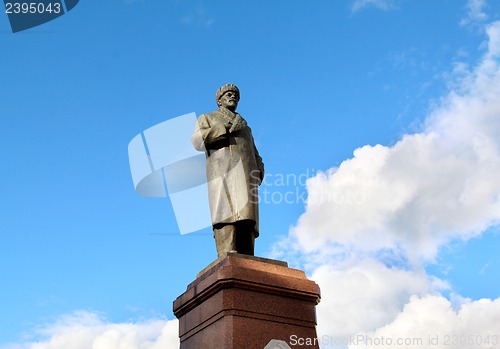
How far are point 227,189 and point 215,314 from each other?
6.19 feet

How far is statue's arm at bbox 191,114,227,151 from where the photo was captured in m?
8.48

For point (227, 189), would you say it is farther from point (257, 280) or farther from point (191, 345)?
point (191, 345)

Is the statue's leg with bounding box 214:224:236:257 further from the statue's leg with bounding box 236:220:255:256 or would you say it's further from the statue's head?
the statue's head

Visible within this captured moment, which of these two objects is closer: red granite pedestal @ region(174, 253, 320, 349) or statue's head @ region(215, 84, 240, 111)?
red granite pedestal @ region(174, 253, 320, 349)

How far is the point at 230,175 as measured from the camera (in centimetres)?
837

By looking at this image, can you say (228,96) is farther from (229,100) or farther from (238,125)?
(238,125)

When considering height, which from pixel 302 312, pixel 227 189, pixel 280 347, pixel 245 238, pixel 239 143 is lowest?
pixel 280 347

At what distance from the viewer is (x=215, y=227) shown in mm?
8172

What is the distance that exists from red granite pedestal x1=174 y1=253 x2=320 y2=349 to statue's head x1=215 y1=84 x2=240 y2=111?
8.51 ft

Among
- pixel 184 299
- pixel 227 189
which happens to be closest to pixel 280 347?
pixel 184 299

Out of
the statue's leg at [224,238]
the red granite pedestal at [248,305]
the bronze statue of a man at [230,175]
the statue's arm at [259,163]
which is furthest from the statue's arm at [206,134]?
the red granite pedestal at [248,305]

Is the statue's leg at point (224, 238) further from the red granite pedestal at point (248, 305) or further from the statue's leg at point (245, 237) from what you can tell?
the red granite pedestal at point (248, 305)

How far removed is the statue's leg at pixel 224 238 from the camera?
7.92m

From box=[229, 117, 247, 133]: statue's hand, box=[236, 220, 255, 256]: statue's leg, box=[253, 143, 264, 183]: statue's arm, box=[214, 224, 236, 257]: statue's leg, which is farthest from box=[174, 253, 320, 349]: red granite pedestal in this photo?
box=[229, 117, 247, 133]: statue's hand
